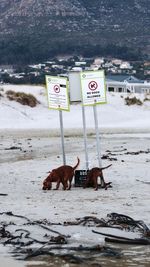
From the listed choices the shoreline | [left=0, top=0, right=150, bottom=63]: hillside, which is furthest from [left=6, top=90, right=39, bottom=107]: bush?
[left=0, top=0, right=150, bottom=63]: hillside

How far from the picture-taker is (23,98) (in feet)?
117

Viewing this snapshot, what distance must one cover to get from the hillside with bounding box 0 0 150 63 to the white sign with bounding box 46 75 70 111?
7138 cm

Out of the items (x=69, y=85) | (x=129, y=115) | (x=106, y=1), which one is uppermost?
(x=106, y=1)

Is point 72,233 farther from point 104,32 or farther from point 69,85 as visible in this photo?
point 104,32

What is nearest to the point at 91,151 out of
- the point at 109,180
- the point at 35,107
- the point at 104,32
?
the point at 109,180

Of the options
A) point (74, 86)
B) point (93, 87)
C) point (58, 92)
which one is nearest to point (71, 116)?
point (58, 92)

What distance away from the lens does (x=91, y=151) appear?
20094 millimetres

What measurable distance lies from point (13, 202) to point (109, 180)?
3038 mm

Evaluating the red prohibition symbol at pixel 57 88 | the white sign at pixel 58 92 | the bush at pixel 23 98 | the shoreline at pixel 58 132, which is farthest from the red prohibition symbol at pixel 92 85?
the bush at pixel 23 98

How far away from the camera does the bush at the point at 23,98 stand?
3553 cm

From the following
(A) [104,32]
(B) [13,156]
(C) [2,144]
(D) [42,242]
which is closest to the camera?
(D) [42,242]

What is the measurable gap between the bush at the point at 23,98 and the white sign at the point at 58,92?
866 inches

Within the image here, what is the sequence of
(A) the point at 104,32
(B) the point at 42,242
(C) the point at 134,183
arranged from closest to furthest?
(B) the point at 42,242 < (C) the point at 134,183 < (A) the point at 104,32

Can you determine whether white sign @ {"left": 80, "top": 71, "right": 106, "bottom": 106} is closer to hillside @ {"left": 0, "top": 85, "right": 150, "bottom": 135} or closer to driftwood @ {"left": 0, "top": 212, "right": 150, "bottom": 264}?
driftwood @ {"left": 0, "top": 212, "right": 150, "bottom": 264}
